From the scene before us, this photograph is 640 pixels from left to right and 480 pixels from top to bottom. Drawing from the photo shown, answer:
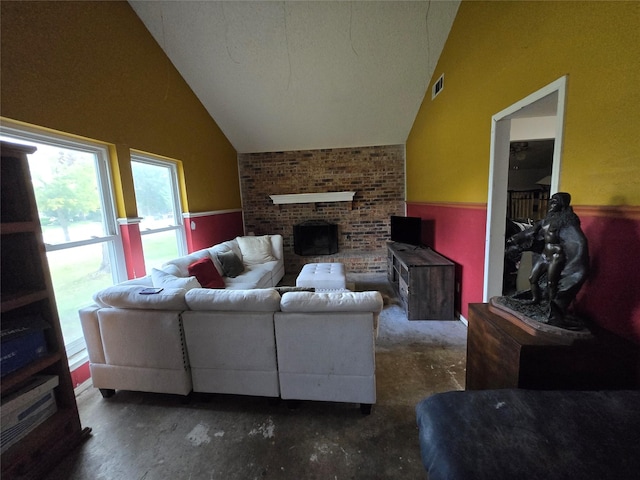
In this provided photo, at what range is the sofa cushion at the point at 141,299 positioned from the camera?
5.71 feet

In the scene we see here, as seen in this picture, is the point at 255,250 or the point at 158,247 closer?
the point at 158,247

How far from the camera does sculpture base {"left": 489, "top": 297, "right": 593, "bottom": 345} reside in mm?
1204

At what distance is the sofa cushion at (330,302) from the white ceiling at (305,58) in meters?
3.11

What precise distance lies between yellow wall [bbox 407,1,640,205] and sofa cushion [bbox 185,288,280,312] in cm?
190

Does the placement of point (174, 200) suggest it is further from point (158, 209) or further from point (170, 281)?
point (170, 281)

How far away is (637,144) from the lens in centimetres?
115

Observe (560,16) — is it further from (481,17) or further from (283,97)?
(283,97)

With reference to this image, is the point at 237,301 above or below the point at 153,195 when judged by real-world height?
below

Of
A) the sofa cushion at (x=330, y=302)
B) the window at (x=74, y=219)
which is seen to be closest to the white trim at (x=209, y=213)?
the window at (x=74, y=219)

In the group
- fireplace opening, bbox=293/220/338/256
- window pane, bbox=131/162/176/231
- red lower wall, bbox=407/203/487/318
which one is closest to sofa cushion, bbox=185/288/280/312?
window pane, bbox=131/162/176/231

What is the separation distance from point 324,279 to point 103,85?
2.98 m

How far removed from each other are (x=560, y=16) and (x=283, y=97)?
3.28 metres

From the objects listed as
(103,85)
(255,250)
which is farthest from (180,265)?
(103,85)

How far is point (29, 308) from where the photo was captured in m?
1.51
